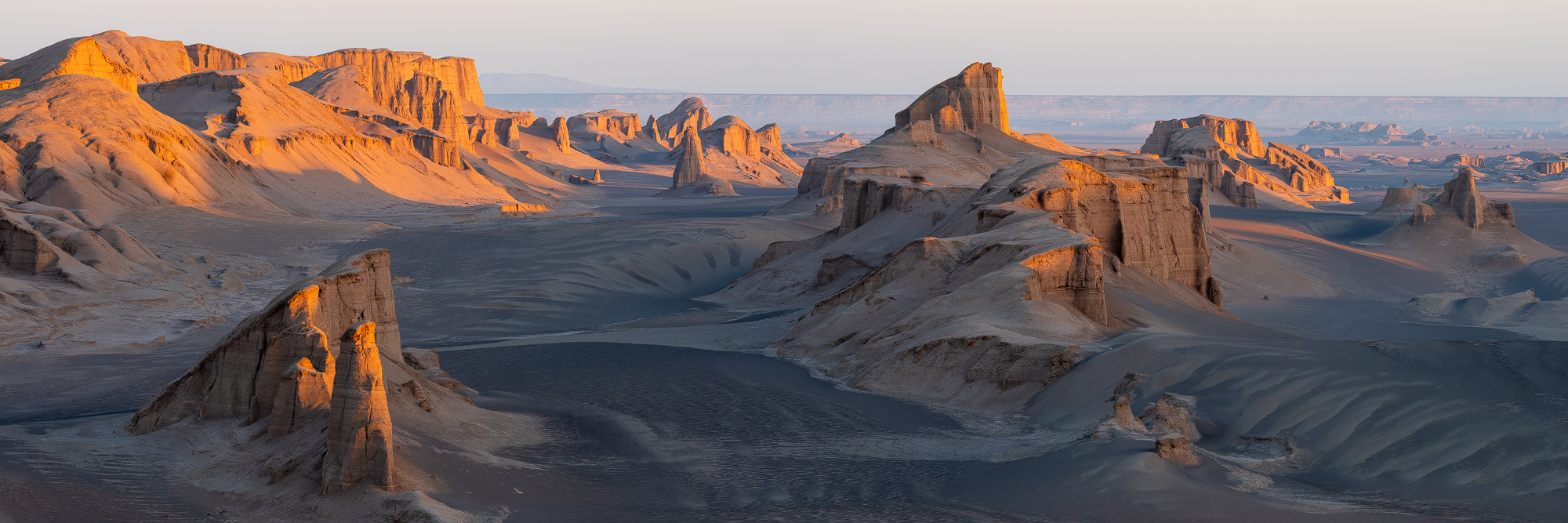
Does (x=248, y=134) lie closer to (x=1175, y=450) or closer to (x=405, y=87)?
(x=405, y=87)

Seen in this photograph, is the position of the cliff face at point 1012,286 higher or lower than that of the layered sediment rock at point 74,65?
lower

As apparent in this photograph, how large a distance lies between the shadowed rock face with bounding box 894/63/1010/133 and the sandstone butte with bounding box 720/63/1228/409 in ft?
67.2

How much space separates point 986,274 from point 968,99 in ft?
155

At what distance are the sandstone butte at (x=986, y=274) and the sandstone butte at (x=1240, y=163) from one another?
24.8 metres

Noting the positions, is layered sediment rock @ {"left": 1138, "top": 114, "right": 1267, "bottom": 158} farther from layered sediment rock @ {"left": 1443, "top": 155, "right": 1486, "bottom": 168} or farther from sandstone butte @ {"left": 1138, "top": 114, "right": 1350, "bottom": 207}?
layered sediment rock @ {"left": 1443, "top": 155, "right": 1486, "bottom": 168}

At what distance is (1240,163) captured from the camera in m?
97.7

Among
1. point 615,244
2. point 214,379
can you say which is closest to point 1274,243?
point 615,244

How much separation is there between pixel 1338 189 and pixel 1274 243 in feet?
214

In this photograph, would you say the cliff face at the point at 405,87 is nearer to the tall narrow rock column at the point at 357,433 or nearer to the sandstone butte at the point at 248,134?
the sandstone butte at the point at 248,134

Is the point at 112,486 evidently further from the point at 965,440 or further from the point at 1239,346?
the point at 1239,346

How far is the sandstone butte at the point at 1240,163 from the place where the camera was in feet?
267

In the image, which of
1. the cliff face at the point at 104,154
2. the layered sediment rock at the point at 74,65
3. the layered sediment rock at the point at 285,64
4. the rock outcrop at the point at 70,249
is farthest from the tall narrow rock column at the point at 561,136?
the rock outcrop at the point at 70,249

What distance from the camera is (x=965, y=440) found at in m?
20.2

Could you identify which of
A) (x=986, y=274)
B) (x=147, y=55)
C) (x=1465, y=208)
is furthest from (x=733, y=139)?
(x=986, y=274)
